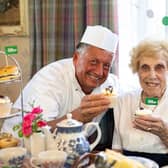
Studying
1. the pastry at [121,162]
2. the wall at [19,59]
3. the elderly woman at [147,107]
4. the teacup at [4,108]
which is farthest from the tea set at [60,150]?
the wall at [19,59]

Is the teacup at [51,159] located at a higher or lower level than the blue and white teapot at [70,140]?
Result: lower

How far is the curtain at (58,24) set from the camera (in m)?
2.67

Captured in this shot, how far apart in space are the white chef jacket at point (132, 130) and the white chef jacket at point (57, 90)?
0.19 metres

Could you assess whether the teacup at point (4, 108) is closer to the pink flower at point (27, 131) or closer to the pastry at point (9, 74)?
the pastry at point (9, 74)

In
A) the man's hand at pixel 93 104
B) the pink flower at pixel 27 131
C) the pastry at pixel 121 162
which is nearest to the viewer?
the pastry at pixel 121 162

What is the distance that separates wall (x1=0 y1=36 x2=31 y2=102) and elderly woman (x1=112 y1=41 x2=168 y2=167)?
3.77 ft

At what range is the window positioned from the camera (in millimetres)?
2676

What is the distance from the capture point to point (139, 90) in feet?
7.01

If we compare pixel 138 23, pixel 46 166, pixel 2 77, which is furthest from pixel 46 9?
pixel 46 166

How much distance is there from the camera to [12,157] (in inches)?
55.5

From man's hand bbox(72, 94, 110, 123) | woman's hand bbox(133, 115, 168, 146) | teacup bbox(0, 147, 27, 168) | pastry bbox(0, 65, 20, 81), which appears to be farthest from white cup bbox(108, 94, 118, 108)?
teacup bbox(0, 147, 27, 168)

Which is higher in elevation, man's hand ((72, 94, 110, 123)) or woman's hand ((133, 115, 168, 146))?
man's hand ((72, 94, 110, 123))

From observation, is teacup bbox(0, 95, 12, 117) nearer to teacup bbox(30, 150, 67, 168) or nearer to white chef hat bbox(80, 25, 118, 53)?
teacup bbox(30, 150, 67, 168)

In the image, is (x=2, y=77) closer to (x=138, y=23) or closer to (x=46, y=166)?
(x=46, y=166)
